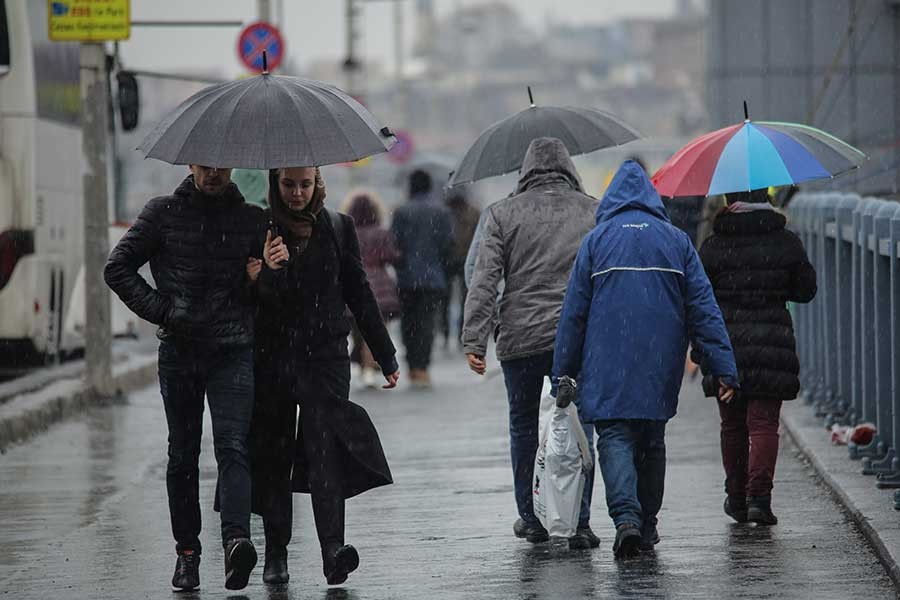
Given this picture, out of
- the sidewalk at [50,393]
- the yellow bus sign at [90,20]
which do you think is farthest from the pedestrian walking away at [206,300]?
the yellow bus sign at [90,20]

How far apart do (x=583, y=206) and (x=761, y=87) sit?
80.5ft

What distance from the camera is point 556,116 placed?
9086mm

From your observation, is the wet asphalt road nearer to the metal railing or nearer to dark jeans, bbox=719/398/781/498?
dark jeans, bbox=719/398/781/498

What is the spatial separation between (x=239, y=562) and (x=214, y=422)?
20.9 inches

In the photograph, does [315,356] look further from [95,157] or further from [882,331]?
[95,157]

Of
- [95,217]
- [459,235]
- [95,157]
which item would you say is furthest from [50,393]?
[459,235]

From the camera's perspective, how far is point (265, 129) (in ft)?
22.7

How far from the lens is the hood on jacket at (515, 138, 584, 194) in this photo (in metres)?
8.44

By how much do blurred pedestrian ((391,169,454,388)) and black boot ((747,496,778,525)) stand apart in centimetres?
848

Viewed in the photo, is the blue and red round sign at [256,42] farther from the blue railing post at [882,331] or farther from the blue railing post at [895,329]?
the blue railing post at [895,329]

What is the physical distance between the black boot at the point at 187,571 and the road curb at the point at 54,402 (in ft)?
17.3

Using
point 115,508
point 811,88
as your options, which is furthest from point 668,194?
point 811,88

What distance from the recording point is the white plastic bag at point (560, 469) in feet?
26.2

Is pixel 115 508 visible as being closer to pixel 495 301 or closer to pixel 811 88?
pixel 495 301
